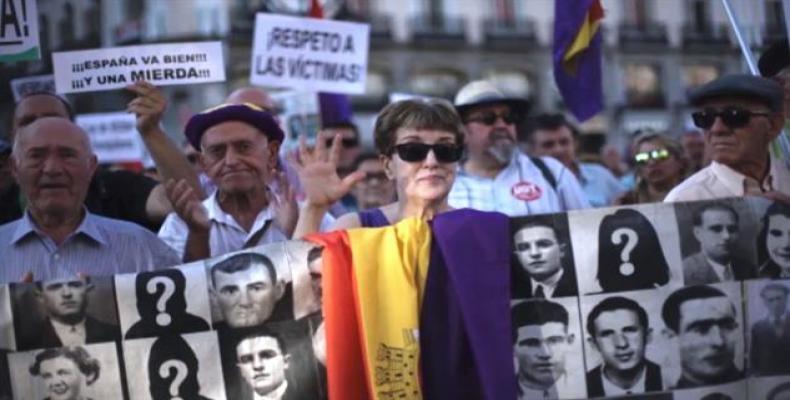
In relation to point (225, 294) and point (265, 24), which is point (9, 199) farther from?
point (265, 24)

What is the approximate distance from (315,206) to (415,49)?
125ft

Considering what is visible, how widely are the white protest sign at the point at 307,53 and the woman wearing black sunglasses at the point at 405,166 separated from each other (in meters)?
3.68

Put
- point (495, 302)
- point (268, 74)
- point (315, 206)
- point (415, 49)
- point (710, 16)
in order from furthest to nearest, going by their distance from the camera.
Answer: point (710, 16), point (415, 49), point (268, 74), point (315, 206), point (495, 302)

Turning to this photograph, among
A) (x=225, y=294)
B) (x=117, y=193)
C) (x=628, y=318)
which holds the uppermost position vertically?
(x=117, y=193)

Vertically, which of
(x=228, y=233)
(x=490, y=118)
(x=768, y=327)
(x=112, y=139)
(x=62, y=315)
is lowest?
(x=768, y=327)

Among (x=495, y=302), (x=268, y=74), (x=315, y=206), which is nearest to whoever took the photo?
(x=495, y=302)

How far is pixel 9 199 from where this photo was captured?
18.0 ft

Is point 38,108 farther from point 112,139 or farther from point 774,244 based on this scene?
point 112,139

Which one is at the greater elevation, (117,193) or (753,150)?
(117,193)

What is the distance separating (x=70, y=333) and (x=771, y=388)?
6.63 feet

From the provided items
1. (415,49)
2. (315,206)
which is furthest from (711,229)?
(415,49)

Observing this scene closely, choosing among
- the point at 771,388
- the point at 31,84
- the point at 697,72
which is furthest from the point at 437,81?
the point at 771,388

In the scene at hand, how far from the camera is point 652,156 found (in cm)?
694

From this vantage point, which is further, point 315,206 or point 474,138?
point 474,138
